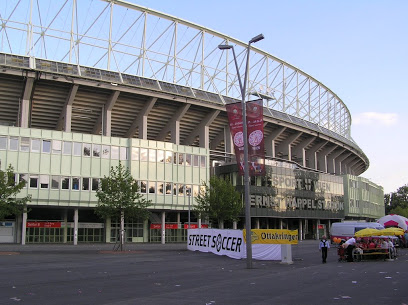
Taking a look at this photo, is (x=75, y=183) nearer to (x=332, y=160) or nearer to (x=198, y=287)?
(x=198, y=287)

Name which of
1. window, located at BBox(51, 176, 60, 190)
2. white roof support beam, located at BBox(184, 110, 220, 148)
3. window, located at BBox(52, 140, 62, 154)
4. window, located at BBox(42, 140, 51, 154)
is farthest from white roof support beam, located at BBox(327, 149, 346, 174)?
window, located at BBox(42, 140, 51, 154)

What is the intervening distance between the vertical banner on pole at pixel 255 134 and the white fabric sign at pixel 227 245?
5724 millimetres

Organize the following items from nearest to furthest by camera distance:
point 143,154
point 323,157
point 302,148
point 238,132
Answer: point 238,132 < point 143,154 < point 302,148 < point 323,157

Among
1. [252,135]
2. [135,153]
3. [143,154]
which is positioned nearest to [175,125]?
[143,154]

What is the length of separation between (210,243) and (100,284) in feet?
60.7

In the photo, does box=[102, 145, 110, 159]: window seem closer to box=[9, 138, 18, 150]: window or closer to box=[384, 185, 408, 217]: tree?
box=[9, 138, 18, 150]: window

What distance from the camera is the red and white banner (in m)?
22.8

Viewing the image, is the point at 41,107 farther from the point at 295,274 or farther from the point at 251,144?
the point at 295,274

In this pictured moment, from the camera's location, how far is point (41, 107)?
57.1 m

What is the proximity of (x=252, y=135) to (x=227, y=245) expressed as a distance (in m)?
9.54

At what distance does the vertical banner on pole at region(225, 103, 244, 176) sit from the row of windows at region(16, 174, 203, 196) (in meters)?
29.5

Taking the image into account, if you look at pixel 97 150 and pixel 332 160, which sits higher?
pixel 332 160

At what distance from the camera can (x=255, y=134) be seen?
22.9m

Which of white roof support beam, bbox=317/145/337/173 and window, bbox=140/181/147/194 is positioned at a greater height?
white roof support beam, bbox=317/145/337/173
